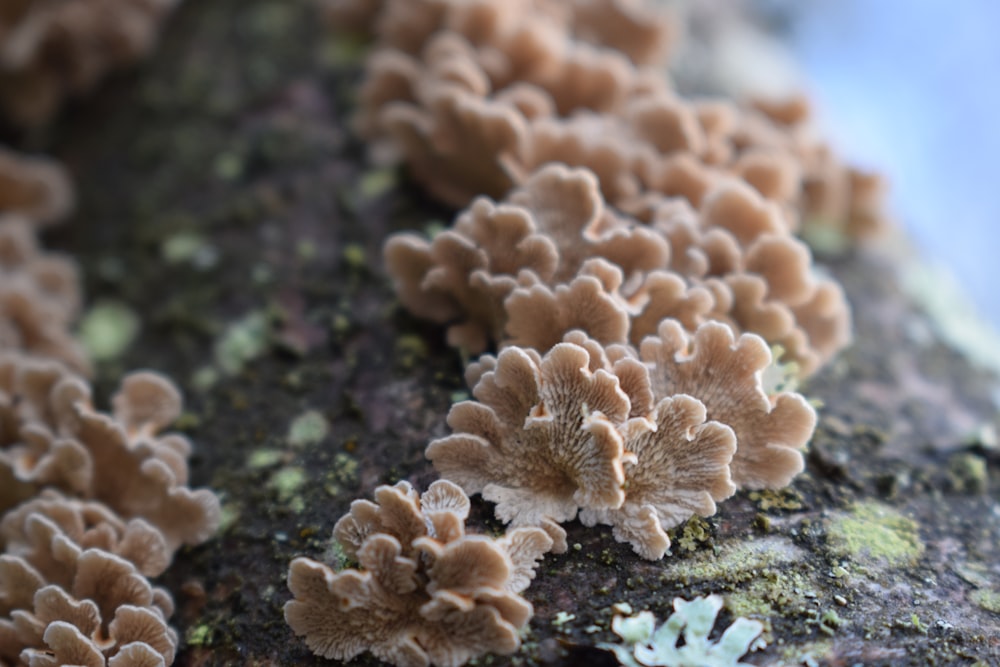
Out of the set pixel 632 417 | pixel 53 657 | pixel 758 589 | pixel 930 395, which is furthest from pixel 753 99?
pixel 53 657

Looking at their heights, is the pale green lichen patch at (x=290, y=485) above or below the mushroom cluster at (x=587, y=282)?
below

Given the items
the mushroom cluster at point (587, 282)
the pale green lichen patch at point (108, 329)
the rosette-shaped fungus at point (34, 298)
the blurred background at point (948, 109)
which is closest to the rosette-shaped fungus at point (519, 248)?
the mushroom cluster at point (587, 282)

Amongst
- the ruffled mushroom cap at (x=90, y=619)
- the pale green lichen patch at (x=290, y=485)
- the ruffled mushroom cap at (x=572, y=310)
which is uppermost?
the ruffled mushroom cap at (x=572, y=310)

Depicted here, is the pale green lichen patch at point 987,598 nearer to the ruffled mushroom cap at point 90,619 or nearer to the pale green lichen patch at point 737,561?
the pale green lichen patch at point 737,561

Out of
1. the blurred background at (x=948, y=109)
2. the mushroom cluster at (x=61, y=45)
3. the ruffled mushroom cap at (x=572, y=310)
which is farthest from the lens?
the blurred background at (x=948, y=109)

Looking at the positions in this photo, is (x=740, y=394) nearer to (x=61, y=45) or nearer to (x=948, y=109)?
(x=61, y=45)

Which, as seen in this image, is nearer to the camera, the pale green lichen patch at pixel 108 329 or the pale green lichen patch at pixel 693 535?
the pale green lichen patch at pixel 693 535
